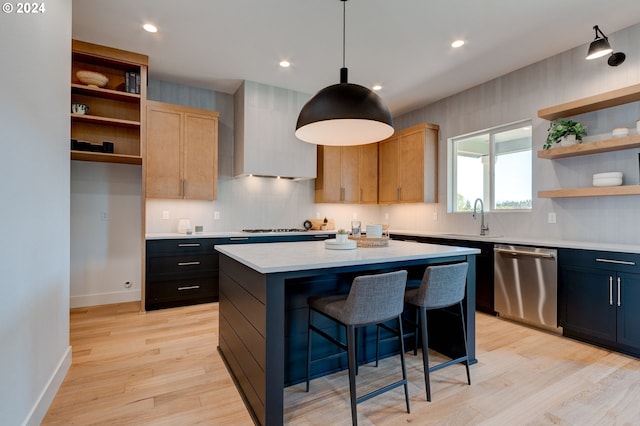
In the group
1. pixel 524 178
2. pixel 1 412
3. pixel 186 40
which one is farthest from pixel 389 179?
pixel 1 412

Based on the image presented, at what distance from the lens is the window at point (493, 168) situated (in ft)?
12.8

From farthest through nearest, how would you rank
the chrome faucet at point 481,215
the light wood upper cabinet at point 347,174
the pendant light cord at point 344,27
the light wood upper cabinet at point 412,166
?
the light wood upper cabinet at point 347,174 → the light wood upper cabinet at point 412,166 → the chrome faucet at point 481,215 → the pendant light cord at point 344,27

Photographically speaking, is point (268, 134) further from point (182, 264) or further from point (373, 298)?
point (373, 298)

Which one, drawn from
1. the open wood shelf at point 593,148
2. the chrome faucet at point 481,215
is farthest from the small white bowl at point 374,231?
the chrome faucet at point 481,215

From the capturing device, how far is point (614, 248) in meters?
2.66

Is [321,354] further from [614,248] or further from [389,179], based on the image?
[389,179]

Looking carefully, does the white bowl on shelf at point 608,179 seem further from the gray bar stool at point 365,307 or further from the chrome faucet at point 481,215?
the gray bar stool at point 365,307

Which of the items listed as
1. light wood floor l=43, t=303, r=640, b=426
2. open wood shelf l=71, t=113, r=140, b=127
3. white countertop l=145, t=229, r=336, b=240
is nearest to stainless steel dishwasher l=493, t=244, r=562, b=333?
light wood floor l=43, t=303, r=640, b=426

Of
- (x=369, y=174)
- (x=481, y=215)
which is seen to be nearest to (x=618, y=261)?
(x=481, y=215)

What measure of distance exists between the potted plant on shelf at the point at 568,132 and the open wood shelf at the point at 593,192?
19.5 inches

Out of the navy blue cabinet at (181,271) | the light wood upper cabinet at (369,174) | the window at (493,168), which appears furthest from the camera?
the light wood upper cabinet at (369,174)

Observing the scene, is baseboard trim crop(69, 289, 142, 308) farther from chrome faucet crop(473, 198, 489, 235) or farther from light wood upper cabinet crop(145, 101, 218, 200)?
chrome faucet crop(473, 198, 489, 235)

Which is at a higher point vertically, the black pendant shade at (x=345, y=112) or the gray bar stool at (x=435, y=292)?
the black pendant shade at (x=345, y=112)

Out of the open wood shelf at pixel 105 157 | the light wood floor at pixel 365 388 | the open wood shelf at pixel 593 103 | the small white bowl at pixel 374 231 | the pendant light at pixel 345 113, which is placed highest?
the open wood shelf at pixel 593 103
